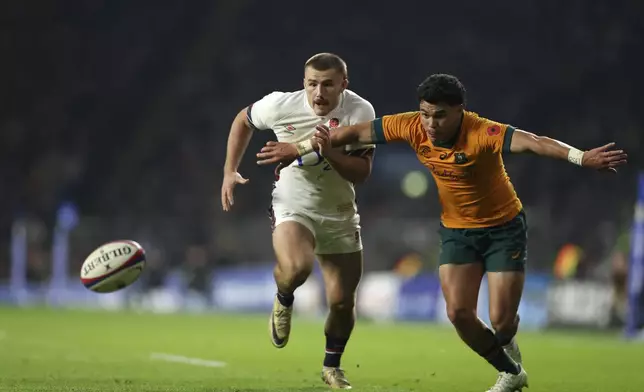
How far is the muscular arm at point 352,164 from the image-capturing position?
8.65 meters

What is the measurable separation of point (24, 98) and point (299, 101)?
3672 centimetres

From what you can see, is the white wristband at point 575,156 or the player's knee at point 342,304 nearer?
the white wristband at point 575,156

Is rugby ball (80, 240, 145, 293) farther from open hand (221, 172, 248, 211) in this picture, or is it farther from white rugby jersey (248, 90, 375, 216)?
white rugby jersey (248, 90, 375, 216)

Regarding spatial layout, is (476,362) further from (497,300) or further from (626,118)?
(626,118)

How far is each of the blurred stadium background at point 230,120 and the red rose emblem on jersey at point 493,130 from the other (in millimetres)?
16220

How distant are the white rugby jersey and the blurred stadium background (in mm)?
14905

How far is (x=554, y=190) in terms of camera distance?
34.9 metres

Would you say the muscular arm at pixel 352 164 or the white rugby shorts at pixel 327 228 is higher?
the muscular arm at pixel 352 164

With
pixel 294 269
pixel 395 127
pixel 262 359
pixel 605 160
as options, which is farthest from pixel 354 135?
pixel 262 359

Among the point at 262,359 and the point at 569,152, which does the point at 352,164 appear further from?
the point at 262,359

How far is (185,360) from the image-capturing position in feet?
42.1

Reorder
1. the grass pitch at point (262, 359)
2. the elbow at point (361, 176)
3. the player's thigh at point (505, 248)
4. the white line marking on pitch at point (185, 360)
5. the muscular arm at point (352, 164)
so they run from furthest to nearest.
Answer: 1. the white line marking on pitch at point (185, 360)
2. the grass pitch at point (262, 359)
3. the elbow at point (361, 176)
4. the muscular arm at point (352, 164)
5. the player's thigh at point (505, 248)

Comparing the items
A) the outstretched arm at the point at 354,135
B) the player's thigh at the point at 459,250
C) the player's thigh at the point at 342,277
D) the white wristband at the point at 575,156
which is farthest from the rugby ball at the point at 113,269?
the white wristband at the point at 575,156

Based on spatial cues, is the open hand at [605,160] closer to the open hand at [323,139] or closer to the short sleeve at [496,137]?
the short sleeve at [496,137]
